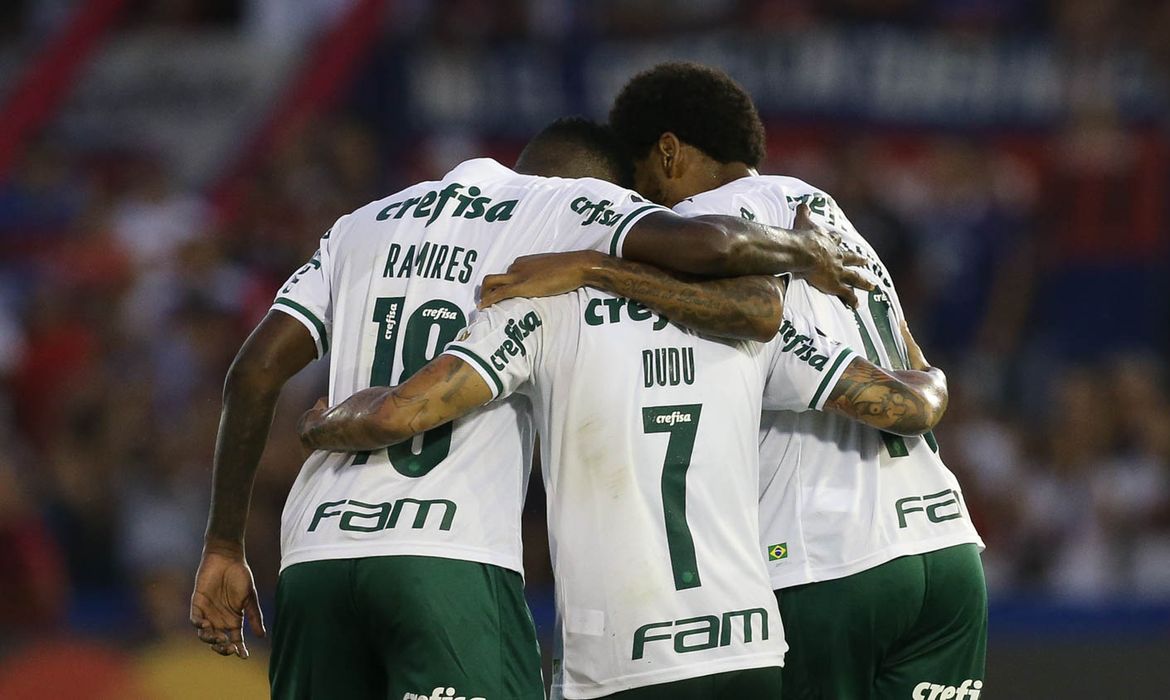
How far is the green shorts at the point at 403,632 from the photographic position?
380 cm

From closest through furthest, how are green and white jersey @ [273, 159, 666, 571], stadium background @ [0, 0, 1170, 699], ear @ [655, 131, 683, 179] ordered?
green and white jersey @ [273, 159, 666, 571], ear @ [655, 131, 683, 179], stadium background @ [0, 0, 1170, 699]

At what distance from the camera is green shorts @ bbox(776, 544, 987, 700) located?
4109mm

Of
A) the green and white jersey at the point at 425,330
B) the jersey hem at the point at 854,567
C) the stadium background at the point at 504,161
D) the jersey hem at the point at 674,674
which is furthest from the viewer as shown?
the stadium background at the point at 504,161

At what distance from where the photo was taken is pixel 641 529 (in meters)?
3.82

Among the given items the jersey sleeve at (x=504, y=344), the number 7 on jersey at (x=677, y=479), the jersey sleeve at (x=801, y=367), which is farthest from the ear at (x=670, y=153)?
the number 7 on jersey at (x=677, y=479)

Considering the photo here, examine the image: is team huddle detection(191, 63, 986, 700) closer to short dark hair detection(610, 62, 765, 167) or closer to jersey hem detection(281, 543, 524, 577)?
jersey hem detection(281, 543, 524, 577)

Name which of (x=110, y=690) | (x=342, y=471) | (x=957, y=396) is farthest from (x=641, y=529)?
(x=957, y=396)

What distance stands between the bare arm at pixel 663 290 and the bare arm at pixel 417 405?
0.73ft

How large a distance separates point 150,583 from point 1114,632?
438 cm

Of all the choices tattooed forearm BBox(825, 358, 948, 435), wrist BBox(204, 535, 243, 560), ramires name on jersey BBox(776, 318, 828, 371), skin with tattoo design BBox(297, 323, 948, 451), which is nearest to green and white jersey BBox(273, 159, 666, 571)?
skin with tattoo design BBox(297, 323, 948, 451)

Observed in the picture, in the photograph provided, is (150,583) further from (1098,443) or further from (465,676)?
(1098,443)

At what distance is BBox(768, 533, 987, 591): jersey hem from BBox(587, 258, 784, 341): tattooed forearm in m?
0.63

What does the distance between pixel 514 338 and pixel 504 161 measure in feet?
22.0

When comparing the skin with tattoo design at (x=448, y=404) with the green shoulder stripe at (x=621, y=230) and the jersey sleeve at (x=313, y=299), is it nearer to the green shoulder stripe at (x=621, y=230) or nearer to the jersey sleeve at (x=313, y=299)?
the jersey sleeve at (x=313, y=299)
